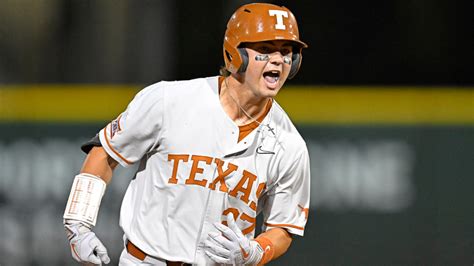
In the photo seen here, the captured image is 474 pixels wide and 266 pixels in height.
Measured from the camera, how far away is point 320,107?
653 cm

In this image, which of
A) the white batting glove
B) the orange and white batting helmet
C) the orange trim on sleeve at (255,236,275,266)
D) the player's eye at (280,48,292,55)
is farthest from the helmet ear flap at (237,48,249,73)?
the orange trim on sleeve at (255,236,275,266)

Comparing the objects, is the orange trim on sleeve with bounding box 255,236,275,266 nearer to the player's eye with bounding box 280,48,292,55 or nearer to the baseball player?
the baseball player

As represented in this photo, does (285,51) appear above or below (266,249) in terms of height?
above

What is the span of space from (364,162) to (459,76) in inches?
32.1

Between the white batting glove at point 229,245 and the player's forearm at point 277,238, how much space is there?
10.4 inches

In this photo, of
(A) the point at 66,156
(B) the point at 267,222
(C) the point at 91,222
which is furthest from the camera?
(A) the point at 66,156

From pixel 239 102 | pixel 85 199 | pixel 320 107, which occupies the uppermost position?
pixel 239 102

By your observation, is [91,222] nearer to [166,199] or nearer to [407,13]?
[166,199]

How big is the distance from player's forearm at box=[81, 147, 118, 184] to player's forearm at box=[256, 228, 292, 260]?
676 millimetres

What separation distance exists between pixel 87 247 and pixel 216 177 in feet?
1.87

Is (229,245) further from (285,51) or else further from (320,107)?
(320,107)

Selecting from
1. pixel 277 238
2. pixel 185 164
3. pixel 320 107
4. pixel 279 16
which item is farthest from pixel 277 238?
pixel 320 107

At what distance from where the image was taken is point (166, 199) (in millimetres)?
4047

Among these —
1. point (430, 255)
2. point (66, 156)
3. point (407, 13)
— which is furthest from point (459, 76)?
point (66, 156)
